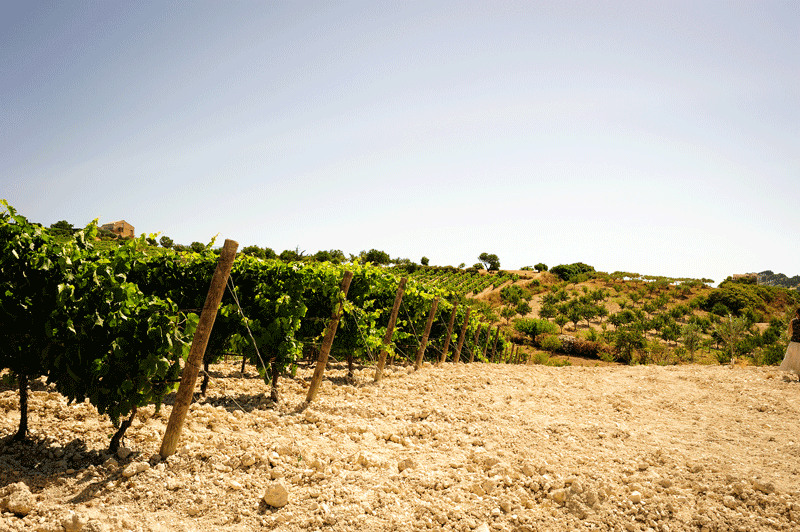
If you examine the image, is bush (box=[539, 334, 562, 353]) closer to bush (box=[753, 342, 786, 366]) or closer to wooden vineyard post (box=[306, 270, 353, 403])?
bush (box=[753, 342, 786, 366])

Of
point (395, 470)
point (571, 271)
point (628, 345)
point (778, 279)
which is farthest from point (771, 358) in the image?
point (778, 279)

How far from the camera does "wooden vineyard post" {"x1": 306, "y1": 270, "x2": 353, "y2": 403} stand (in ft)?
18.5

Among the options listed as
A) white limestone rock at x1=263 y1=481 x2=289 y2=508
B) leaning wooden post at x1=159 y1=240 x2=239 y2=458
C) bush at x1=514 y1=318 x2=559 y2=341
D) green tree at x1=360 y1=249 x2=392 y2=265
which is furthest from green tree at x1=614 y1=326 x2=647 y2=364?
green tree at x1=360 y1=249 x2=392 y2=265

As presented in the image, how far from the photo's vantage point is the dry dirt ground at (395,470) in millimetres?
3020

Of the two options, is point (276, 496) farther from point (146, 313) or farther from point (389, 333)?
point (389, 333)

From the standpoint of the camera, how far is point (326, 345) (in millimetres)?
5828

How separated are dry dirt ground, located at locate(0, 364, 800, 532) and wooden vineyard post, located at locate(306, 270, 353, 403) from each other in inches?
11.5

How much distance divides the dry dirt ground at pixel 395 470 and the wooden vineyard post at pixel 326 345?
291 mm

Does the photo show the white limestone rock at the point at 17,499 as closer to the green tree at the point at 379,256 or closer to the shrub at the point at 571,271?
the shrub at the point at 571,271

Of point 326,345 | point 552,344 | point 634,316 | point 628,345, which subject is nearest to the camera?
point 326,345

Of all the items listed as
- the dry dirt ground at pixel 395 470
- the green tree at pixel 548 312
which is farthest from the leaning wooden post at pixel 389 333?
the green tree at pixel 548 312

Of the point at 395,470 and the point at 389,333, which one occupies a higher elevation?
the point at 389,333

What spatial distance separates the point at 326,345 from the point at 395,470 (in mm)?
2399

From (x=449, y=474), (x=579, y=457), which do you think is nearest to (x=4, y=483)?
(x=449, y=474)
